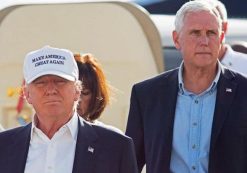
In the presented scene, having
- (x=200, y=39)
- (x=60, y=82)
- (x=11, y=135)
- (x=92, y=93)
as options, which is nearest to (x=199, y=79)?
(x=200, y=39)

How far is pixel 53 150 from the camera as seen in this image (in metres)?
5.23

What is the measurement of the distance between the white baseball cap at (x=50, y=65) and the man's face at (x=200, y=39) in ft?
2.17

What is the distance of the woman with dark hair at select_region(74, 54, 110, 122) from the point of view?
20.5ft

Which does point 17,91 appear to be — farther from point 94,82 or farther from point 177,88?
point 177,88

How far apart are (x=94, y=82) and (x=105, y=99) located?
0.33ft

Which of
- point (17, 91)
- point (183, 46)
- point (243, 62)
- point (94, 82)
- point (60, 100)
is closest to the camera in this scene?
point (60, 100)

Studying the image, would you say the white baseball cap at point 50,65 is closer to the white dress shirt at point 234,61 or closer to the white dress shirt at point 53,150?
the white dress shirt at point 53,150

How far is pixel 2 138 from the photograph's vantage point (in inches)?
212

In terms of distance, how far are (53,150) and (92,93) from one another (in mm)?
1073

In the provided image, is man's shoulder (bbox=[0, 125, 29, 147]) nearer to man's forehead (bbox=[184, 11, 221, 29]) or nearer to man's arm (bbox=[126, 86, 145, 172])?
man's arm (bbox=[126, 86, 145, 172])

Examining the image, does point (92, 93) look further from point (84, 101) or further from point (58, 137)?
point (58, 137)

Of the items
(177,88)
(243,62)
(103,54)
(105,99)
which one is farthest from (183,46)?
(103,54)

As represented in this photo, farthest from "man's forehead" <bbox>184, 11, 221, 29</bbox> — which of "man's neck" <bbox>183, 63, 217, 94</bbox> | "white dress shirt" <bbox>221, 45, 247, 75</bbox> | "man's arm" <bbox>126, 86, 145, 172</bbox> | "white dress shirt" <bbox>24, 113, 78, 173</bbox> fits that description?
"white dress shirt" <bbox>221, 45, 247, 75</bbox>

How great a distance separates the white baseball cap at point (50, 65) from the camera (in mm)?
5219
